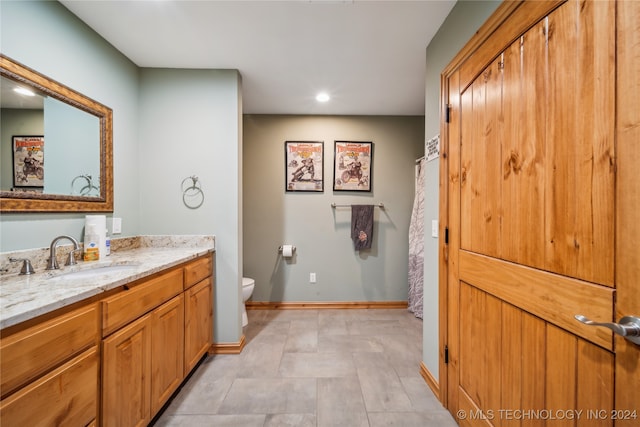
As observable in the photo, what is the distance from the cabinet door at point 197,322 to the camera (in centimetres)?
165

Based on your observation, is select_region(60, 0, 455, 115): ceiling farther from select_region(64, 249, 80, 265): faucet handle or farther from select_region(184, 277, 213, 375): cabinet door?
select_region(184, 277, 213, 375): cabinet door

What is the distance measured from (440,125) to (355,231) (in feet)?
5.49

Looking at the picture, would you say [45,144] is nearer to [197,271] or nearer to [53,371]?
[197,271]

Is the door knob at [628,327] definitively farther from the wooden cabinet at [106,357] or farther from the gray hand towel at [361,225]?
the gray hand towel at [361,225]

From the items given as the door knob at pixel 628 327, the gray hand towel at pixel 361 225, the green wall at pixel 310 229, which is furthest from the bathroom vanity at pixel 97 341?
the gray hand towel at pixel 361 225

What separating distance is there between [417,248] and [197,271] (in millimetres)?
2336

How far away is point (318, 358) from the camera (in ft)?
6.48

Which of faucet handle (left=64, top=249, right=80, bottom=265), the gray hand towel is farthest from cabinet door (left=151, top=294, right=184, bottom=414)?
the gray hand towel

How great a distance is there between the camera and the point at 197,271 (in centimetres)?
179

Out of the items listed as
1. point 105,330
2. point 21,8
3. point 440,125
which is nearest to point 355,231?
point 440,125

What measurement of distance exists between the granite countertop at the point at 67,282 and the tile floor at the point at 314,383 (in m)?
0.90

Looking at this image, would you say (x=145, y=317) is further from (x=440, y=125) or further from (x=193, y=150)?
(x=440, y=125)

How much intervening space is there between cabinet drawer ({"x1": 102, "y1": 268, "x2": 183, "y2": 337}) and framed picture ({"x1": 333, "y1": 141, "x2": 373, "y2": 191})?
81.3 inches

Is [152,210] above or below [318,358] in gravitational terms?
above
